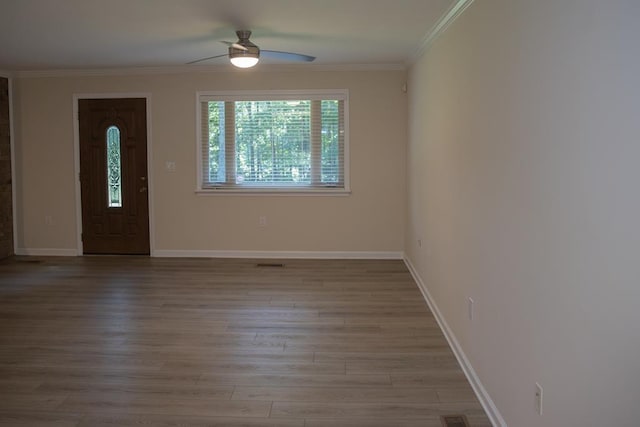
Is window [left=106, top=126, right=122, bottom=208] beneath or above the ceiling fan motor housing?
beneath

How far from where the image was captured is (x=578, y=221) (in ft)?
5.60

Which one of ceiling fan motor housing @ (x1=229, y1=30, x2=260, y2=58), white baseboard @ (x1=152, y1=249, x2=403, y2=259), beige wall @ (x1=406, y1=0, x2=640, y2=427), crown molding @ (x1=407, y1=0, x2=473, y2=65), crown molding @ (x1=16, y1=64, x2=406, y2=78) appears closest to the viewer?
beige wall @ (x1=406, y1=0, x2=640, y2=427)

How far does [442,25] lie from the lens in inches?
162

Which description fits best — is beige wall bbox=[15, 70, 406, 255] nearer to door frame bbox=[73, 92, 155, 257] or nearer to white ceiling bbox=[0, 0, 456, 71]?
door frame bbox=[73, 92, 155, 257]

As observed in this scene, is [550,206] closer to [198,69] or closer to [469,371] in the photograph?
[469,371]

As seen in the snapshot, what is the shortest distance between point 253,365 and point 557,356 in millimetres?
1985

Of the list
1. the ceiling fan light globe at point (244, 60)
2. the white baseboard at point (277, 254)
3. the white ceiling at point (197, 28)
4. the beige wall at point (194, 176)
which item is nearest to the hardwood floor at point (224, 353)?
the white baseboard at point (277, 254)

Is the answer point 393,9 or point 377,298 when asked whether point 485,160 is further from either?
point 377,298

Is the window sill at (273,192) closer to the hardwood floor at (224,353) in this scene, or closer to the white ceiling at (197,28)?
the hardwood floor at (224,353)

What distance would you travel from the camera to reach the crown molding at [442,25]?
3.51 metres

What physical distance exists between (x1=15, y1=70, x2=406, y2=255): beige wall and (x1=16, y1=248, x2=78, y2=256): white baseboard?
4 centimetres

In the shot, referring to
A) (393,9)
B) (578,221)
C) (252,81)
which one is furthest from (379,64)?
(578,221)

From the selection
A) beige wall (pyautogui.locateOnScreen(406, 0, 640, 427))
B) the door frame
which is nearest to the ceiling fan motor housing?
beige wall (pyautogui.locateOnScreen(406, 0, 640, 427))

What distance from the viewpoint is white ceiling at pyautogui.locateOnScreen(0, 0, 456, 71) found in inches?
149
